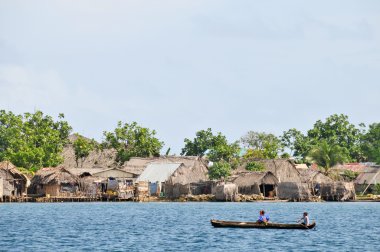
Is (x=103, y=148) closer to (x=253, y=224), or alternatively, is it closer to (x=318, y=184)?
(x=318, y=184)

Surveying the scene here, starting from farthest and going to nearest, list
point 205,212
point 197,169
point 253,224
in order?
1. point 197,169
2. point 205,212
3. point 253,224

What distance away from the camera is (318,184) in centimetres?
9844

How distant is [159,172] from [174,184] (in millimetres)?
4732

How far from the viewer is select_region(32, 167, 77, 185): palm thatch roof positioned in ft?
313

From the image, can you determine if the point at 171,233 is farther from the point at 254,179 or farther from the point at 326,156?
the point at 326,156

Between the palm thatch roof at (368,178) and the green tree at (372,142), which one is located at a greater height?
the green tree at (372,142)

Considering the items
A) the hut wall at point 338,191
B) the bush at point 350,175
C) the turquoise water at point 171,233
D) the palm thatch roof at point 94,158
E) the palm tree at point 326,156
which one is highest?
the palm thatch roof at point 94,158

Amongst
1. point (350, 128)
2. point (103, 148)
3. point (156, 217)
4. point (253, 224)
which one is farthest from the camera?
point (350, 128)

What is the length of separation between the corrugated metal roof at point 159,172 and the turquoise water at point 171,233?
91.8 feet

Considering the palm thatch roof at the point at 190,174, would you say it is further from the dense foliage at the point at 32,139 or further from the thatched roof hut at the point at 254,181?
the dense foliage at the point at 32,139

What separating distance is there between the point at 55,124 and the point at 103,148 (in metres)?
8.65

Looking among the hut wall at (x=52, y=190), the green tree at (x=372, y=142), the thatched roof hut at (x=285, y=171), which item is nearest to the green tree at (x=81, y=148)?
the hut wall at (x=52, y=190)

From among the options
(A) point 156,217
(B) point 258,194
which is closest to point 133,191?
(B) point 258,194

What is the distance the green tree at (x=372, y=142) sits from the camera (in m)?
132
